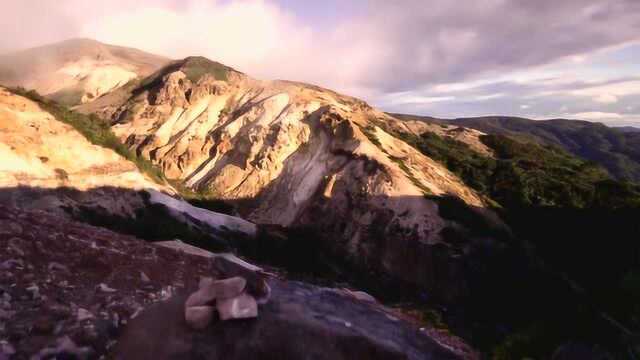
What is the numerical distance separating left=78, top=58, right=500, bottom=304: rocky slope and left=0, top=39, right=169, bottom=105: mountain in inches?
193

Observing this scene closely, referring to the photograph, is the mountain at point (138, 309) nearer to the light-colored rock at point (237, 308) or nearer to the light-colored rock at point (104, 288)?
the light-colored rock at point (104, 288)

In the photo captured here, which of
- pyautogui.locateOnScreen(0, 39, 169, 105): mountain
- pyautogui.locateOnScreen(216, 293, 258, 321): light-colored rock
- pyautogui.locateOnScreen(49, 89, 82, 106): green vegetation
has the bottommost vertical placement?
pyautogui.locateOnScreen(216, 293, 258, 321): light-colored rock

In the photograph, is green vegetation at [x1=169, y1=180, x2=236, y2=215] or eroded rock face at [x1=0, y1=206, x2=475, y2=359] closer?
eroded rock face at [x1=0, y1=206, x2=475, y2=359]

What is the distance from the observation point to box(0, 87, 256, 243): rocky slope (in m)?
26.9

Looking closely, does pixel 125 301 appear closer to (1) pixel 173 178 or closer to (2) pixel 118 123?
(1) pixel 173 178

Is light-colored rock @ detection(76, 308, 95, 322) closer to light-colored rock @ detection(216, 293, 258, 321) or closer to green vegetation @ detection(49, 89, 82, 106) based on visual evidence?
light-colored rock @ detection(216, 293, 258, 321)

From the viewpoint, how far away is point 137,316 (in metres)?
13.4

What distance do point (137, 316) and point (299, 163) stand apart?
3230 cm

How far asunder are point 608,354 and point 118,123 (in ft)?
164

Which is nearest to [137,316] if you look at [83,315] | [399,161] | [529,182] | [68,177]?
[83,315]

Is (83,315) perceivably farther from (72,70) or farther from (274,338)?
(72,70)

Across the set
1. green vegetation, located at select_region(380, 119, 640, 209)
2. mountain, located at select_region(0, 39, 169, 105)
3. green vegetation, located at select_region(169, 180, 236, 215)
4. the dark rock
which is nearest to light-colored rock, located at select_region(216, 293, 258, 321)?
the dark rock

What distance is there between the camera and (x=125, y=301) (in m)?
14.1

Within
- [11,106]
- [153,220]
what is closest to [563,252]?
[153,220]
